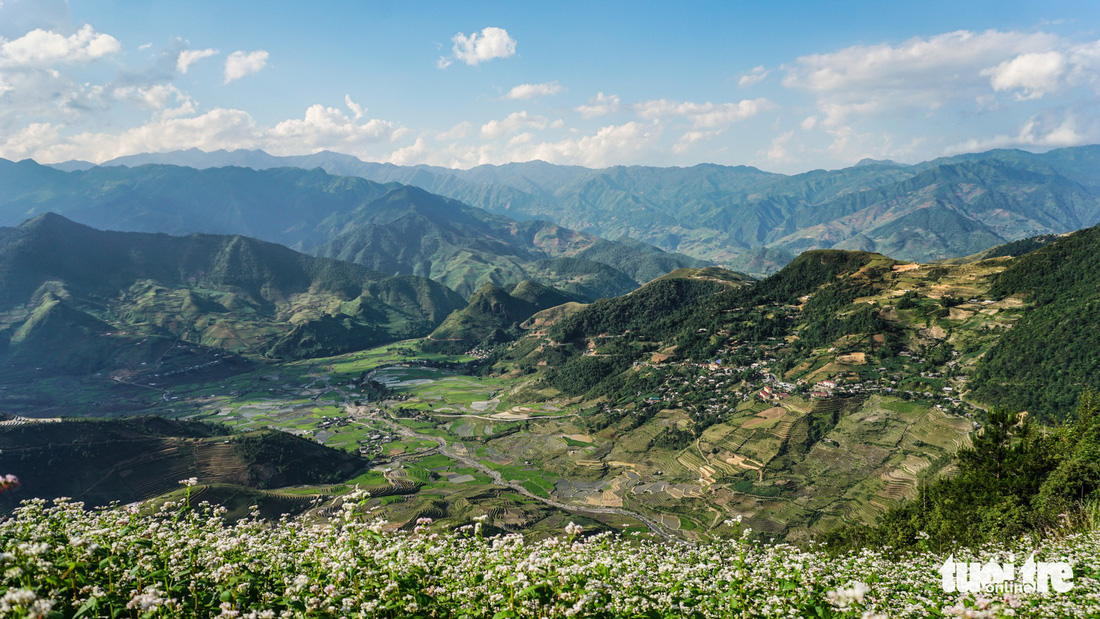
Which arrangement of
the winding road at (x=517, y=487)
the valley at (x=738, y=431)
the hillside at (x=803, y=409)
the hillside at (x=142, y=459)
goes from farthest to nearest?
1. the hillside at (x=142, y=459)
2. the valley at (x=738, y=431)
3. the winding road at (x=517, y=487)
4. the hillside at (x=803, y=409)

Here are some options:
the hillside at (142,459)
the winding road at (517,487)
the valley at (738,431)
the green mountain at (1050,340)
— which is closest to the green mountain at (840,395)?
the green mountain at (1050,340)

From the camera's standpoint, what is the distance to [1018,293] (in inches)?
5709

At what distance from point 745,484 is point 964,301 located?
99759mm

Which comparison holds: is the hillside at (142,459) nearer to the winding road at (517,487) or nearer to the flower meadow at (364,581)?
the winding road at (517,487)

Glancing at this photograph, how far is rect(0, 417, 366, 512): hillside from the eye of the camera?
372 feet

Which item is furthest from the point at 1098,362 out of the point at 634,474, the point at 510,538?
the point at 510,538

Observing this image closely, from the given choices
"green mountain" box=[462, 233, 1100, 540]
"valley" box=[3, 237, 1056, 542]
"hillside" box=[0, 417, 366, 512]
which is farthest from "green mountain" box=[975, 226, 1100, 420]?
"hillside" box=[0, 417, 366, 512]

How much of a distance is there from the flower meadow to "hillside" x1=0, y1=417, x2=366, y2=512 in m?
128

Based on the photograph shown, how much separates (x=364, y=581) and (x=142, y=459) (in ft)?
493

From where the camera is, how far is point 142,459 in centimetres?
12300

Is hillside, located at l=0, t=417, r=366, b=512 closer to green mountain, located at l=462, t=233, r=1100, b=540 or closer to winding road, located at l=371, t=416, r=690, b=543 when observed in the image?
winding road, located at l=371, t=416, r=690, b=543

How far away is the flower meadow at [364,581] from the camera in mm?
9164

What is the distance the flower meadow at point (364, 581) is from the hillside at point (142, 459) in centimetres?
12787

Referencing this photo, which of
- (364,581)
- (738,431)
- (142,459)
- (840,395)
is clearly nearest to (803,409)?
(840,395)
